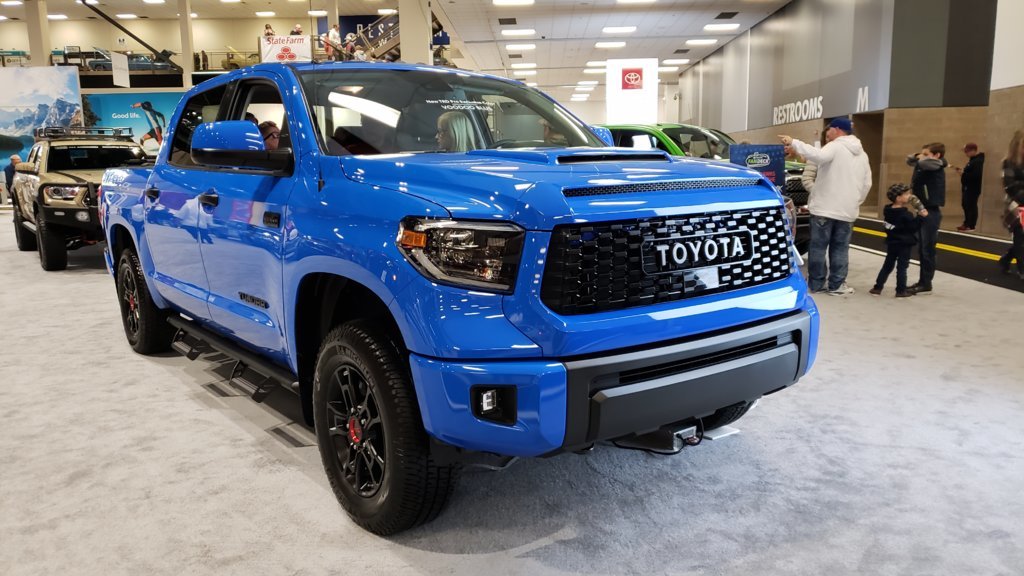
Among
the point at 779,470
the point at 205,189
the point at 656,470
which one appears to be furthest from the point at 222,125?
the point at 779,470

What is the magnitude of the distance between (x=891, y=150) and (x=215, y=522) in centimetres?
1620

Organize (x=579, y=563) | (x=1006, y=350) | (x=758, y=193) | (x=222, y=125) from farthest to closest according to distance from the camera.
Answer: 1. (x=1006, y=350)
2. (x=222, y=125)
3. (x=758, y=193)
4. (x=579, y=563)

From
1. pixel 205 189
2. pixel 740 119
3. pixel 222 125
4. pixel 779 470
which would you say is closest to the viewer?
pixel 222 125

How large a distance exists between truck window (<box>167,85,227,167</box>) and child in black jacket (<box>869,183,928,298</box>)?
6.22m

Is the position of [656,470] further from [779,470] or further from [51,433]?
[51,433]

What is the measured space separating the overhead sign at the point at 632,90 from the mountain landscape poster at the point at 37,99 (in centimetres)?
1340

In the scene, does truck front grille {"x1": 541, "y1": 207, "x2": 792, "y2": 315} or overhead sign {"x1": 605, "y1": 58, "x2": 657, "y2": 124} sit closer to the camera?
truck front grille {"x1": 541, "y1": 207, "x2": 792, "y2": 315}

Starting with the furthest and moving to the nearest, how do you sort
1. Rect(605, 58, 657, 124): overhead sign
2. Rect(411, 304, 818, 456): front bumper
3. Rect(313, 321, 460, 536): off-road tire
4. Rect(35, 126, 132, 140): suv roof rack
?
Rect(605, 58, 657, 124): overhead sign → Rect(35, 126, 132, 140): suv roof rack → Rect(313, 321, 460, 536): off-road tire → Rect(411, 304, 818, 456): front bumper

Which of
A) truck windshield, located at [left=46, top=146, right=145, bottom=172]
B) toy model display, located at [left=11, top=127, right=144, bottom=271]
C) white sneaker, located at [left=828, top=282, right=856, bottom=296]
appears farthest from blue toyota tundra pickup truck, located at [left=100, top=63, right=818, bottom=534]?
truck windshield, located at [left=46, top=146, right=145, bottom=172]

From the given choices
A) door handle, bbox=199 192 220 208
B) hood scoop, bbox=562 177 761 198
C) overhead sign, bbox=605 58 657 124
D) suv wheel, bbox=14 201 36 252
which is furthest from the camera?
overhead sign, bbox=605 58 657 124

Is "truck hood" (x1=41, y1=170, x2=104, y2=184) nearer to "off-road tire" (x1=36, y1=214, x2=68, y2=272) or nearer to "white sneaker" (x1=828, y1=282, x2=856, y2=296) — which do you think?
"off-road tire" (x1=36, y1=214, x2=68, y2=272)

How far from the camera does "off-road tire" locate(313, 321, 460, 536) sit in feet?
8.13

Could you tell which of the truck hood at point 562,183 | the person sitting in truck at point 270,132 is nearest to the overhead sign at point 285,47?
the person sitting in truck at point 270,132

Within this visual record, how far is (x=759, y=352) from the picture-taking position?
2.66 m
